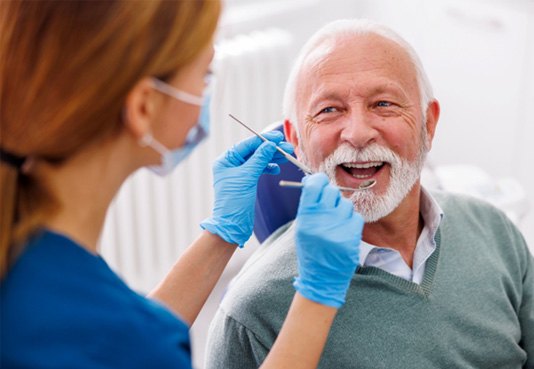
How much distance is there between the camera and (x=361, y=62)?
5.17 feet

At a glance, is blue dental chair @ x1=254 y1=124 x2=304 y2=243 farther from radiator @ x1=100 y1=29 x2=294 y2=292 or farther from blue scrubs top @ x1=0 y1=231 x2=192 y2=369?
radiator @ x1=100 y1=29 x2=294 y2=292

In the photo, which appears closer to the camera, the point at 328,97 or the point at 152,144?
the point at 152,144

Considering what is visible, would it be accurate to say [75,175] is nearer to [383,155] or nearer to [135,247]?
[383,155]

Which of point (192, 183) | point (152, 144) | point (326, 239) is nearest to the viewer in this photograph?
point (152, 144)

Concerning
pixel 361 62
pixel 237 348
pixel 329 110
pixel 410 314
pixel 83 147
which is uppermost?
pixel 361 62

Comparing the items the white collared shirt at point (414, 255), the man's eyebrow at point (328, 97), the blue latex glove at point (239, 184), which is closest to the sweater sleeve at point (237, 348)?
the blue latex glove at point (239, 184)

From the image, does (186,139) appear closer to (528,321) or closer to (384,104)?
(384,104)

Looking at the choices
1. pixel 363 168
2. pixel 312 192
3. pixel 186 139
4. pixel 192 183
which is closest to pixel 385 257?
pixel 363 168

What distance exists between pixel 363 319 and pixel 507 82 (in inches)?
75.1

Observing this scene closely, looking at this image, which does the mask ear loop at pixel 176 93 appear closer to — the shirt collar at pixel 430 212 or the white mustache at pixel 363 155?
the white mustache at pixel 363 155

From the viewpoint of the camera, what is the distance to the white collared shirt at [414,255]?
1.58m

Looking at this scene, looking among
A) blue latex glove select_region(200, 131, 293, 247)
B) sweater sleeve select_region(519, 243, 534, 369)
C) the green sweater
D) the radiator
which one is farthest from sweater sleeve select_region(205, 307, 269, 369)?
the radiator

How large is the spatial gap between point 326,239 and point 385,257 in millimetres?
393

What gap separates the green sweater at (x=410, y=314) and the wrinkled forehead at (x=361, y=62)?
35 cm
